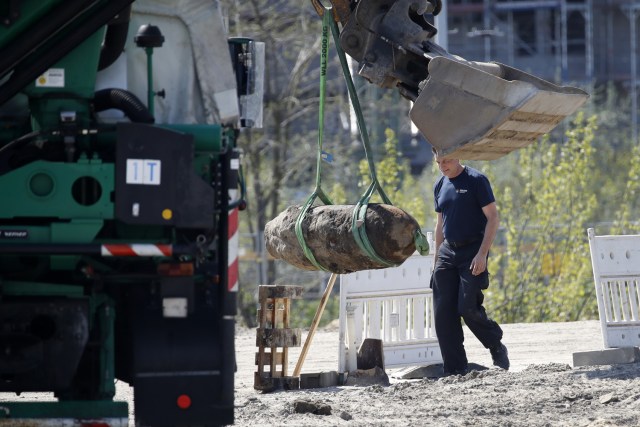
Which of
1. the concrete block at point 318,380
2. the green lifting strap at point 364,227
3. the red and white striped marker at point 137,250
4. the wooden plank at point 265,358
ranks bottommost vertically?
the concrete block at point 318,380

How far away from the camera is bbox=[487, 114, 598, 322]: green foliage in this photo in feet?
58.8

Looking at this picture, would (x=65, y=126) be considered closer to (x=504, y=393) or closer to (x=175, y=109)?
(x=175, y=109)

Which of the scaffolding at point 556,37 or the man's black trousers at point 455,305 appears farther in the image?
the scaffolding at point 556,37

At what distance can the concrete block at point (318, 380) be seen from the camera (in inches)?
427

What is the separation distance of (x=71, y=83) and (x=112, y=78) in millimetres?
294

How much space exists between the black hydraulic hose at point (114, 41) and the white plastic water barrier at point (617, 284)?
6.48m

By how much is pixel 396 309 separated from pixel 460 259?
4.81 feet

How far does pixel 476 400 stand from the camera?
9.48 meters

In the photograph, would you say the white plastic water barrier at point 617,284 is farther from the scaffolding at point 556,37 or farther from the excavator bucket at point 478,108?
the scaffolding at point 556,37

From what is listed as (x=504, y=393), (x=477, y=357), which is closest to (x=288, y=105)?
(x=477, y=357)

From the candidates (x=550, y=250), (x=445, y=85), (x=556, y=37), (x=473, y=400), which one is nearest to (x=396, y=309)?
(x=473, y=400)

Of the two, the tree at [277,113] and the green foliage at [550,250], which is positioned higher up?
the tree at [277,113]

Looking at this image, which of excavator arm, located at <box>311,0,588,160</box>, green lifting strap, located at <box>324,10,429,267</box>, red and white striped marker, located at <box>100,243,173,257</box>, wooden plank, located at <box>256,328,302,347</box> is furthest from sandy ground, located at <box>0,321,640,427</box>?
red and white striped marker, located at <box>100,243,173,257</box>

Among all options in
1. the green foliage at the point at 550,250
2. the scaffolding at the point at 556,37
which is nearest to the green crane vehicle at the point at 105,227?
the green foliage at the point at 550,250
